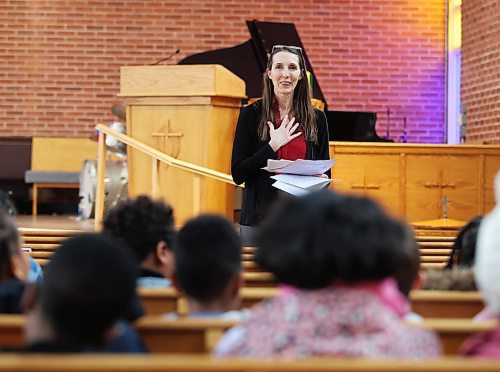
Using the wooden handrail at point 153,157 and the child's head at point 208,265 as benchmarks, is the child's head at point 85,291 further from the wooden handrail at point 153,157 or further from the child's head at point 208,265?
the wooden handrail at point 153,157

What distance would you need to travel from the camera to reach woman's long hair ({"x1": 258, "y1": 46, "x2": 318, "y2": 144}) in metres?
4.12

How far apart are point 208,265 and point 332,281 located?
50 centimetres

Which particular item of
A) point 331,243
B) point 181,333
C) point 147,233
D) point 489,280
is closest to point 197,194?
point 147,233

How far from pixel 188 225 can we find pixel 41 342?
65 cm

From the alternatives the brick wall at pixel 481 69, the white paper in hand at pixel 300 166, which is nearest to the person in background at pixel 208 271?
the white paper in hand at pixel 300 166

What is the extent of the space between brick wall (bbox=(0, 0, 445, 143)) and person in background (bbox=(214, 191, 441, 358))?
1001 cm

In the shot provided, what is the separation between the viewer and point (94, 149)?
1150 centimetres

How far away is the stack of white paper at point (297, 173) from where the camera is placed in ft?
13.1

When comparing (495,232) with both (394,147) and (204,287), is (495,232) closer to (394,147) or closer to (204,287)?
(204,287)

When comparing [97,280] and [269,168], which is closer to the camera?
[97,280]

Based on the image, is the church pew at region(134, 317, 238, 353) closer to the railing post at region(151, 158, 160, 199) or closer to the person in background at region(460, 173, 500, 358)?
the person in background at region(460, 173, 500, 358)

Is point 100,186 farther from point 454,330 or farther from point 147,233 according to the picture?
point 454,330

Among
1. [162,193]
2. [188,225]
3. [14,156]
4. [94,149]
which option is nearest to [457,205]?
[162,193]

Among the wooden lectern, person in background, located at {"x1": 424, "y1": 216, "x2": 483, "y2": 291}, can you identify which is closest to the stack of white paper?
person in background, located at {"x1": 424, "y1": 216, "x2": 483, "y2": 291}
